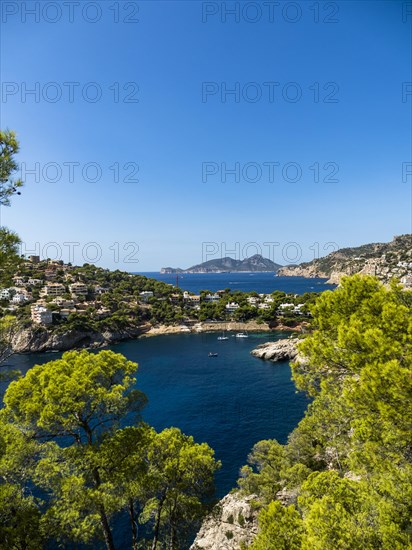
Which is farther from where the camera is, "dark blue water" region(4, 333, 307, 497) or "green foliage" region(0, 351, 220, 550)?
"dark blue water" region(4, 333, 307, 497)

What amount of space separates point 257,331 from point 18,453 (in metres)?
74.4

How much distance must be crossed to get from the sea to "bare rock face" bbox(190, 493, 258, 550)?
518 cm

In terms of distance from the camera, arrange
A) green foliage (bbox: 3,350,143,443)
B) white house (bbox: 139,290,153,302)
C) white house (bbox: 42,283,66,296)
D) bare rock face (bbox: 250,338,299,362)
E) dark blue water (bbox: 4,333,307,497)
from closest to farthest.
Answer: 1. green foliage (bbox: 3,350,143,443)
2. dark blue water (bbox: 4,333,307,497)
3. bare rock face (bbox: 250,338,299,362)
4. white house (bbox: 42,283,66,296)
5. white house (bbox: 139,290,153,302)

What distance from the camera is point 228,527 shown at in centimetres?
1369

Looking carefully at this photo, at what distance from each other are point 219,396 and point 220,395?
374mm

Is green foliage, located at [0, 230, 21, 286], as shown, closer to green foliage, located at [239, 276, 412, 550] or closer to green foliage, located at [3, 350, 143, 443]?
green foliage, located at [3, 350, 143, 443]

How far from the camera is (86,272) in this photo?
120625mm

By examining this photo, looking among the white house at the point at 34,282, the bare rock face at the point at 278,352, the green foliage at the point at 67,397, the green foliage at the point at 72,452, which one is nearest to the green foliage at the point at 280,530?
the green foliage at the point at 72,452

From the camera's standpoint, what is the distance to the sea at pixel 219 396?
26891mm

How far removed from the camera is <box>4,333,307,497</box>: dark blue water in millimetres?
27734

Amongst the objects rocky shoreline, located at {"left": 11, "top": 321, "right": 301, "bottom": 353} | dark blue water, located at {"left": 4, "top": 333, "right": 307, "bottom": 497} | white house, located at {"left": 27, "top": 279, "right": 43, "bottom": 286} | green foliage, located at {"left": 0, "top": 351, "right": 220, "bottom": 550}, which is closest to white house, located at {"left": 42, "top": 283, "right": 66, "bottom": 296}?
white house, located at {"left": 27, "top": 279, "right": 43, "bottom": 286}

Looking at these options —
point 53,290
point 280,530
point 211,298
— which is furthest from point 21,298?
point 280,530

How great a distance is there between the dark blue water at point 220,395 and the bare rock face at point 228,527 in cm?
595

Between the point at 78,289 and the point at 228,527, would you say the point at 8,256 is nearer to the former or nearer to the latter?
the point at 228,527
